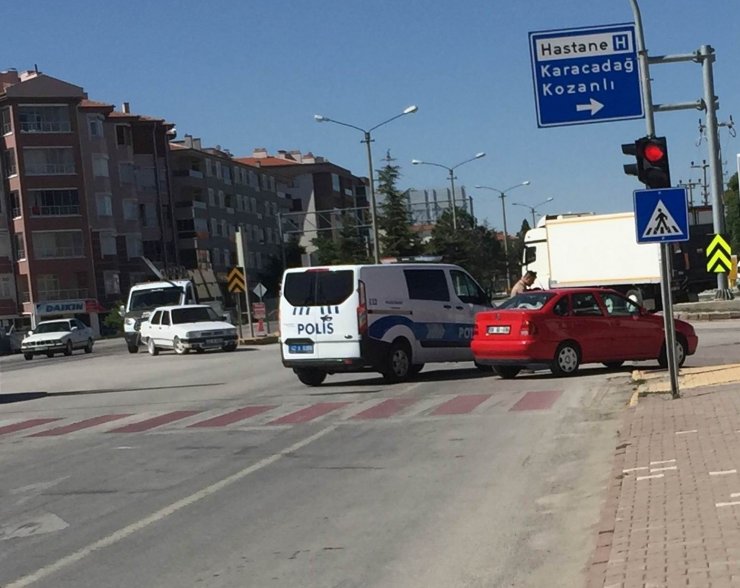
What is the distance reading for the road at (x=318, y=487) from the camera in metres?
7.43

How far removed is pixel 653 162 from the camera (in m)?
14.5

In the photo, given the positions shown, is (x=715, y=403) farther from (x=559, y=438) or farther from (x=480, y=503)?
(x=480, y=503)

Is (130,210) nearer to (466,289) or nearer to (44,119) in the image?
(44,119)

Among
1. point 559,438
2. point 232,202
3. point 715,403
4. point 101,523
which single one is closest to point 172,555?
point 101,523

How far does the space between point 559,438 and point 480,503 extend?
11.8 ft

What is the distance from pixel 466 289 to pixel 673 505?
48.5ft

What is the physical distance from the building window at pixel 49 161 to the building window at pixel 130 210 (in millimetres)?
8271

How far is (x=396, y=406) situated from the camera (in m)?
17.1

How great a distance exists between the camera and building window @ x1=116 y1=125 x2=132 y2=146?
9762 centimetres

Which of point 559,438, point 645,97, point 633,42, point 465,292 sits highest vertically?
point 633,42

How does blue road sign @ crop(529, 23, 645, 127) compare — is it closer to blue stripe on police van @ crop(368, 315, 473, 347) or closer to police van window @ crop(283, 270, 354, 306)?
blue stripe on police van @ crop(368, 315, 473, 347)

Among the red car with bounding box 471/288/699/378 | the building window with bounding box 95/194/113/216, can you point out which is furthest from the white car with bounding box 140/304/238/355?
the building window with bounding box 95/194/113/216

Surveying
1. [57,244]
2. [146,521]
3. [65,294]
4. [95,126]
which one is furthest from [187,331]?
[95,126]

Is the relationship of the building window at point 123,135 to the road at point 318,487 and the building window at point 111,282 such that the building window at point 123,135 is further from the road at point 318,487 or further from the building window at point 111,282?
the road at point 318,487
